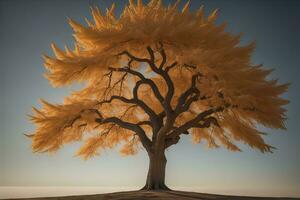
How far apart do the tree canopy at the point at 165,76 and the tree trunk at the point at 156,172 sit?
651 millimetres

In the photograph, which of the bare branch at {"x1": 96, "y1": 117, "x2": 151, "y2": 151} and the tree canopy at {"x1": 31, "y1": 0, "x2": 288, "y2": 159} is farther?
the bare branch at {"x1": 96, "y1": 117, "x2": 151, "y2": 151}

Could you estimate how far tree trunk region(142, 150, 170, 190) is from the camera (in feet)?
62.4

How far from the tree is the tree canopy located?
4 centimetres

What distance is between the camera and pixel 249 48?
20.0 meters

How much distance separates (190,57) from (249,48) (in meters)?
5.07

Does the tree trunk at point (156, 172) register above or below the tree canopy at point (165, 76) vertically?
below

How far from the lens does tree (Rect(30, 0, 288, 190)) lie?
16938 millimetres

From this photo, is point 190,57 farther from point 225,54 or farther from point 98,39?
point 98,39

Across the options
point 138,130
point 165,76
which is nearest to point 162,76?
point 165,76

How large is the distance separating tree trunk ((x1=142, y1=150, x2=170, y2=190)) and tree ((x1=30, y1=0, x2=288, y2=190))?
0.05 meters

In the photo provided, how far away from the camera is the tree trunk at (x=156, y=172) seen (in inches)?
749

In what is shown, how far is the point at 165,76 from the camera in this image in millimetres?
19875

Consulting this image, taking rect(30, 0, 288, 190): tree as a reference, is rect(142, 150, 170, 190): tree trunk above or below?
below

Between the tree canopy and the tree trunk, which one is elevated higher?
the tree canopy
